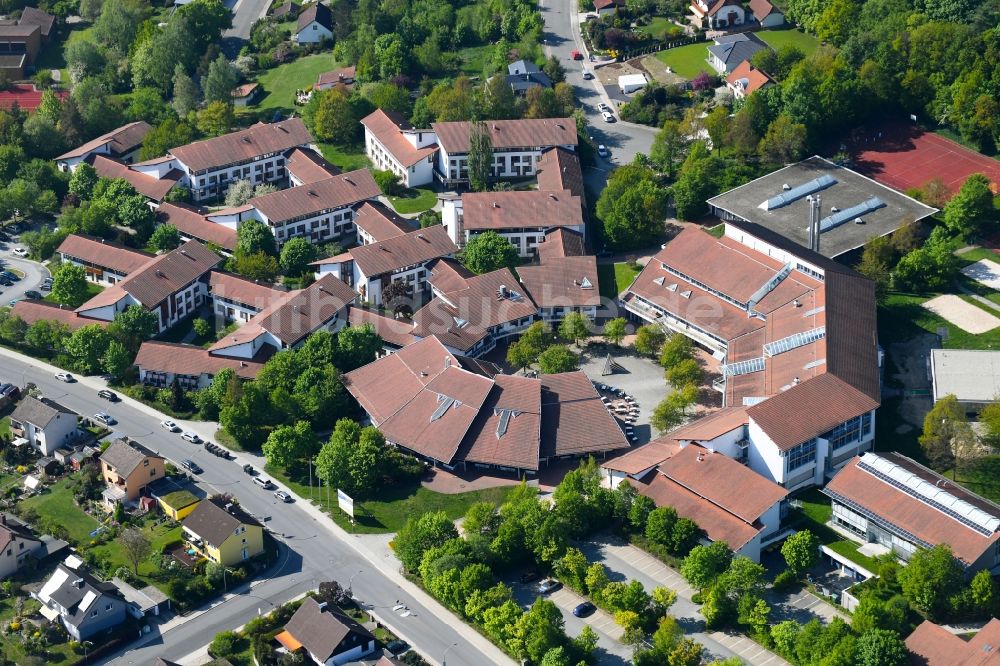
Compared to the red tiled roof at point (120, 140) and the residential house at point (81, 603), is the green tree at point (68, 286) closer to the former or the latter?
the red tiled roof at point (120, 140)

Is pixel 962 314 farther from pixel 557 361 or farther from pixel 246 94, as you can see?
pixel 246 94

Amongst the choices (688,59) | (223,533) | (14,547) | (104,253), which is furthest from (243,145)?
(14,547)

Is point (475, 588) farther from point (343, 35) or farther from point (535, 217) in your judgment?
point (343, 35)

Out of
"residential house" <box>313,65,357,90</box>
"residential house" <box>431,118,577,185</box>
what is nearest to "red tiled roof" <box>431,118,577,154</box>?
"residential house" <box>431,118,577,185</box>

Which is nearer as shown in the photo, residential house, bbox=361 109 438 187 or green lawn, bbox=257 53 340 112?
residential house, bbox=361 109 438 187

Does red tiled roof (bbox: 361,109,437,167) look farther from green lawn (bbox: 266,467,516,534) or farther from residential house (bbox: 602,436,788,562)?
residential house (bbox: 602,436,788,562)

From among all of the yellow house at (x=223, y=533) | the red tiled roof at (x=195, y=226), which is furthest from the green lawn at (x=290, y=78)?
the yellow house at (x=223, y=533)
